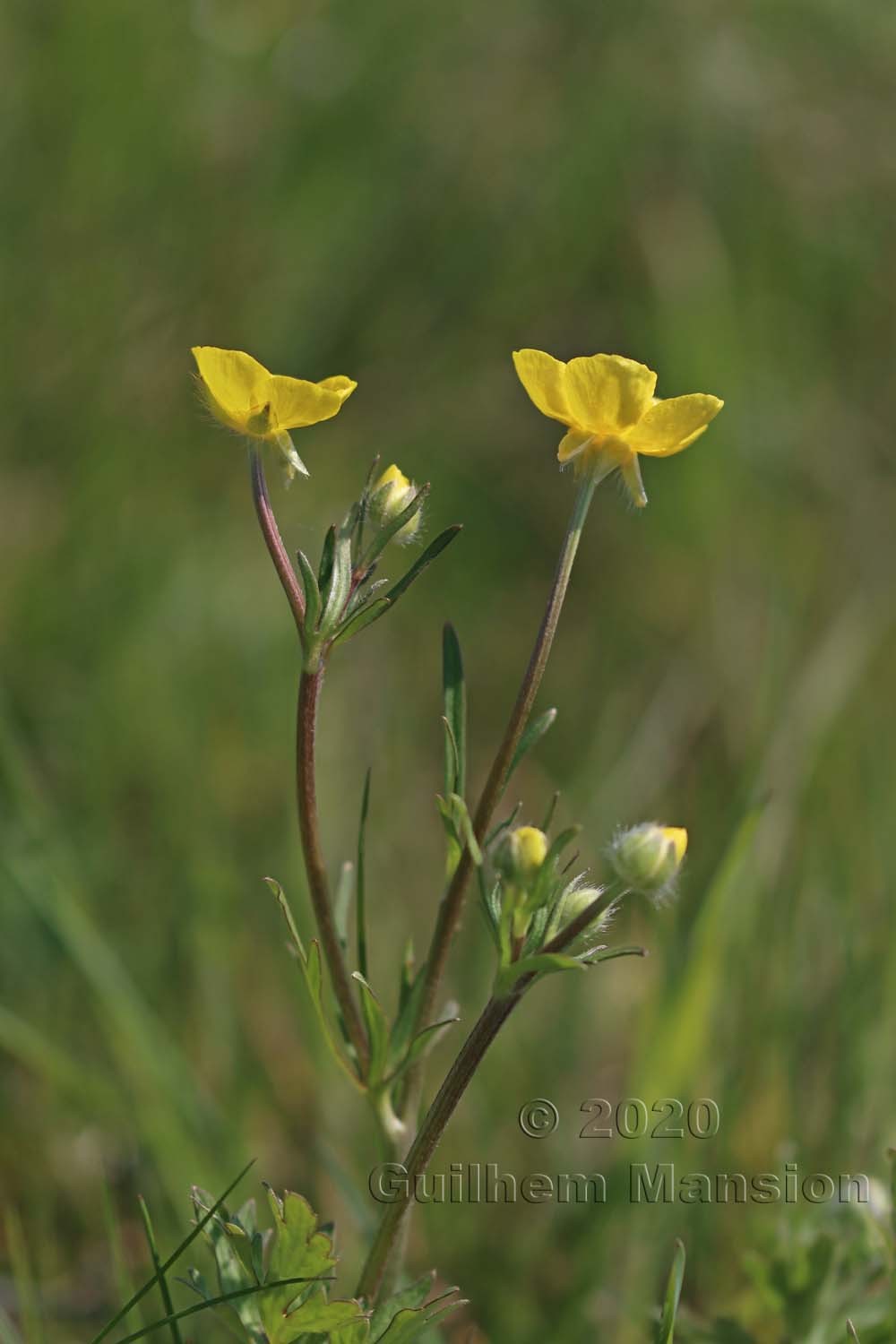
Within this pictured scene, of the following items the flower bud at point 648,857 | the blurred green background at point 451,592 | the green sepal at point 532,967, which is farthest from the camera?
the blurred green background at point 451,592

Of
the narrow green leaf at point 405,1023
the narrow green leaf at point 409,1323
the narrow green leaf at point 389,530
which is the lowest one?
the narrow green leaf at point 409,1323

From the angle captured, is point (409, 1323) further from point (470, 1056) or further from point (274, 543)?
point (274, 543)

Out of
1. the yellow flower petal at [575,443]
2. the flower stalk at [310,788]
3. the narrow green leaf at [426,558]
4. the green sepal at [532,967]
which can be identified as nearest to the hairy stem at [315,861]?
the flower stalk at [310,788]

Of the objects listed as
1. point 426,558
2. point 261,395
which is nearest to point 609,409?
point 426,558

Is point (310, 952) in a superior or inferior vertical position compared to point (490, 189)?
inferior

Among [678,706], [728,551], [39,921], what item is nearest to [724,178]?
[728,551]

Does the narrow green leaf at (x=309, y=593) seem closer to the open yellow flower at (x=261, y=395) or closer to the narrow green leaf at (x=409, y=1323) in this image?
the open yellow flower at (x=261, y=395)

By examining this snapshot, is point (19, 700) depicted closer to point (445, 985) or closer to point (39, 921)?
point (39, 921)
